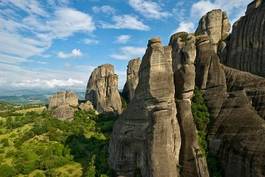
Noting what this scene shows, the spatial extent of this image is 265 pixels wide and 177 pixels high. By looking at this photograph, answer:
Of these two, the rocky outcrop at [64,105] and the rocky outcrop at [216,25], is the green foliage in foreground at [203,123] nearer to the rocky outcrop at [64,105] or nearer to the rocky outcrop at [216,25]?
the rocky outcrop at [216,25]

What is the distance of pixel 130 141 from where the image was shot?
49.0m

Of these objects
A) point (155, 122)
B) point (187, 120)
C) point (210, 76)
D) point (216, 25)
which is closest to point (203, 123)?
point (187, 120)

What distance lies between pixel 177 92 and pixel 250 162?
44.9ft

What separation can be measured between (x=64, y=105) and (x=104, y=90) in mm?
15654

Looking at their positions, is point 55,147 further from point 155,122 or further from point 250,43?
point 250,43

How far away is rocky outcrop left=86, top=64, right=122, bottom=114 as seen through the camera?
122 meters

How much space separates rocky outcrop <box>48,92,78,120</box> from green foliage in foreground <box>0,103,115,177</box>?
304cm

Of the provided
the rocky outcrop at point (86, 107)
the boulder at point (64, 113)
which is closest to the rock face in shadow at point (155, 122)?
the boulder at point (64, 113)

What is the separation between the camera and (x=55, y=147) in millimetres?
83562

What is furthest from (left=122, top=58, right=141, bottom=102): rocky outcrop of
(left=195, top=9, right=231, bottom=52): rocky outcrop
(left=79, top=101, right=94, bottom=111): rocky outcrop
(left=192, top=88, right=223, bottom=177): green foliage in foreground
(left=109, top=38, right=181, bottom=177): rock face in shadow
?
(left=192, top=88, right=223, bottom=177): green foliage in foreground

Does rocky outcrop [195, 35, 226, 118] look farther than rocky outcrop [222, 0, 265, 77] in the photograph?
No

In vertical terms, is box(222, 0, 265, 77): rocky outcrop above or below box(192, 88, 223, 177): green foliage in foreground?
above

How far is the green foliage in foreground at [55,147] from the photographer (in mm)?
68000

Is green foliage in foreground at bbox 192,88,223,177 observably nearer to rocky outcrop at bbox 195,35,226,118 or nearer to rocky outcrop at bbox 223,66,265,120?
rocky outcrop at bbox 195,35,226,118
